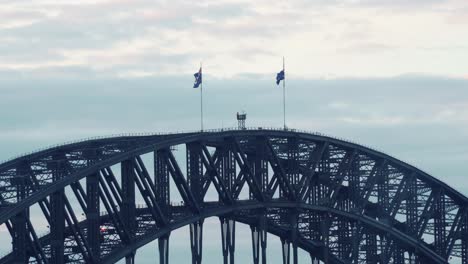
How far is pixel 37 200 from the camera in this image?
193750 millimetres

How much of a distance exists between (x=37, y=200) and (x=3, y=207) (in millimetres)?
3381

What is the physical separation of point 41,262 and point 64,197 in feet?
21.4

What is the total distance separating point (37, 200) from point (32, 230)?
3.45 meters

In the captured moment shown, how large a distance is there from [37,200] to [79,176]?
22.0 ft

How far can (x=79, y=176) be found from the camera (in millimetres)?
199125

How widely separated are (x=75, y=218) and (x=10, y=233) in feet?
20.6

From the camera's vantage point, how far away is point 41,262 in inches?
7810

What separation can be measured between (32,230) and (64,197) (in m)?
5.69

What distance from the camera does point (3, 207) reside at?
639 feet

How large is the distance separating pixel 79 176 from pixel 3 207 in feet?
27.8

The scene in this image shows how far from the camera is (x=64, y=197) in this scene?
200m

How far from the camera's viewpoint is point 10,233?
655 feet

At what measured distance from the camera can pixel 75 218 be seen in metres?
200

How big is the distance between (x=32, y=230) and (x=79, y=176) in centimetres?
727
